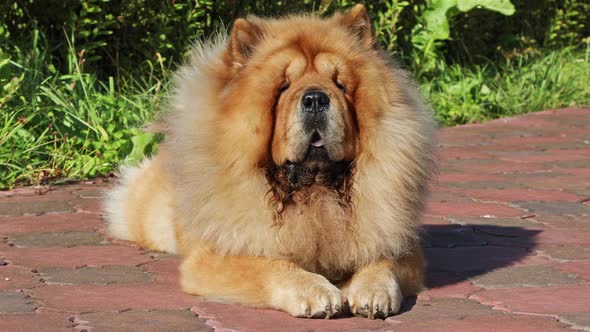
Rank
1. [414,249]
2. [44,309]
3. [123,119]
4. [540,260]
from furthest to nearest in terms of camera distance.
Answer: [123,119] → [540,260] → [414,249] → [44,309]

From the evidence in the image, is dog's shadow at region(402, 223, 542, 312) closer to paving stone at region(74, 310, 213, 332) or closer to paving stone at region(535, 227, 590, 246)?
paving stone at region(535, 227, 590, 246)

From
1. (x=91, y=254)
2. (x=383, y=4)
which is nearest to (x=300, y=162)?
(x=91, y=254)

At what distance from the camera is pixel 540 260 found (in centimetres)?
420

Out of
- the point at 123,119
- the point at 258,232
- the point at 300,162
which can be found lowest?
the point at 123,119

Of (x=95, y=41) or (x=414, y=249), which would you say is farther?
(x=95, y=41)

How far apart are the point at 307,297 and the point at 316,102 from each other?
0.63m

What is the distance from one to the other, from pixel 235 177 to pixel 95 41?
13.4 feet

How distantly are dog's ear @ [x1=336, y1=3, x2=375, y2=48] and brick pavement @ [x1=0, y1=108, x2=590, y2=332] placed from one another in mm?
941

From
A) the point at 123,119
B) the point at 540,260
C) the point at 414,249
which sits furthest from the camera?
the point at 123,119

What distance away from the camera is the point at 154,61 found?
741 cm

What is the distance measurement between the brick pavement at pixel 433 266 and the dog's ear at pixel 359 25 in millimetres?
941

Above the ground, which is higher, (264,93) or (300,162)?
(264,93)

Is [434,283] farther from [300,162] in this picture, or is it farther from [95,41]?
[95,41]

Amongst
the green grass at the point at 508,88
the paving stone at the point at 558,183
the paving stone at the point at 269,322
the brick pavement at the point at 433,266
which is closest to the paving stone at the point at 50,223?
the brick pavement at the point at 433,266
